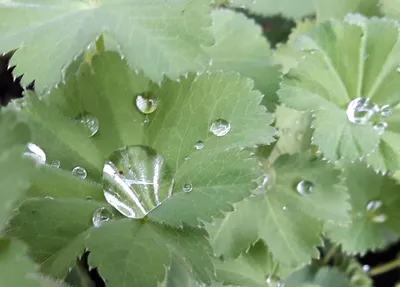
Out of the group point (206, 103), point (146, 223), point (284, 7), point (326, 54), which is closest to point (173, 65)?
point (206, 103)

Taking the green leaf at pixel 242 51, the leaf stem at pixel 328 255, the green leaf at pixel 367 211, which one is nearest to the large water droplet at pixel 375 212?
the green leaf at pixel 367 211

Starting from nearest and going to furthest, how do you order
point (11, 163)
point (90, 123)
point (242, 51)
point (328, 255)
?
point (11, 163)
point (90, 123)
point (242, 51)
point (328, 255)

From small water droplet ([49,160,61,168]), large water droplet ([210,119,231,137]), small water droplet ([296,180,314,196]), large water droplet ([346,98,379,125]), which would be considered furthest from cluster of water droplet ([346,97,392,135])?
small water droplet ([49,160,61,168])

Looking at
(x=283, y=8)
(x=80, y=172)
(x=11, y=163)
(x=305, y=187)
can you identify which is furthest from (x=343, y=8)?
(x=11, y=163)

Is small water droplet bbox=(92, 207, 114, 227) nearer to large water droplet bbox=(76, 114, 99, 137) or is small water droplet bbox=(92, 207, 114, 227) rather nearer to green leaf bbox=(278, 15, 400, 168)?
large water droplet bbox=(76, 114, 99, 137)

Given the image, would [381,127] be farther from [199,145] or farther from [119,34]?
[119,34]

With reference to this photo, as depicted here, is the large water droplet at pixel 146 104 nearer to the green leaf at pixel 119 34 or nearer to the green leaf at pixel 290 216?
the green leaf at pixel 119 34

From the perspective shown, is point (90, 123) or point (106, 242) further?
point (90, 123)
